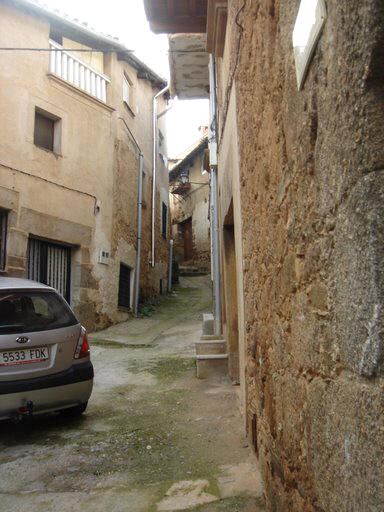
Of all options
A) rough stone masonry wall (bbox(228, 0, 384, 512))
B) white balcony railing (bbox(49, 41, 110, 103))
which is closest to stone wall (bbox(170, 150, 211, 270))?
white balcony railing (bbox(49, 41, 110, 103))

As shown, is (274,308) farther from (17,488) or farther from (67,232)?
(67,232)

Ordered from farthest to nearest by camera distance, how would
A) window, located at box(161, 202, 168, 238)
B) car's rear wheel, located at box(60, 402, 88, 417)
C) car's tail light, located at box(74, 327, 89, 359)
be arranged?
window, located at box(161, 202, 168, 238)
car's rear wheel, located at box(60, 402, 88, 417)
car's tail light, located at box(74, 327, 89, 359)

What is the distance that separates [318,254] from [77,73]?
→ 37.6ft

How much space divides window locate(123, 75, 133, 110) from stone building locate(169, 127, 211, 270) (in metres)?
7.89

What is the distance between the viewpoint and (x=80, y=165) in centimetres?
1143

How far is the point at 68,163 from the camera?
11133 millimetres

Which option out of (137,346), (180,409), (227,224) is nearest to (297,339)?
(180,409)

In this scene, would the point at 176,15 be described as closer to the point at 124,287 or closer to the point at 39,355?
the point at 39,355

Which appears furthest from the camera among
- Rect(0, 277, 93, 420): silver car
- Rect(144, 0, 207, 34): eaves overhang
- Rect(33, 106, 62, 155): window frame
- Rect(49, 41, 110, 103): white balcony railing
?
Rect(49, 41, 110, 103): white balcony railing

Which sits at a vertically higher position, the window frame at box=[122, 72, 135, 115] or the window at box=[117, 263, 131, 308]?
the window frame at box=[122, 72, 135, 115]

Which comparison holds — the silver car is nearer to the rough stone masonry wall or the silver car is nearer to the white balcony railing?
the rough stone masonry wall

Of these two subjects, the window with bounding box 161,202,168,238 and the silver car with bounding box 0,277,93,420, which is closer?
the silver car with bounding box 0,277,93,420

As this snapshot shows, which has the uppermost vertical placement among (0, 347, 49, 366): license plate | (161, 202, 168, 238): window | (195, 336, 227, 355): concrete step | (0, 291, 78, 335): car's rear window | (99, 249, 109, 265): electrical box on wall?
(161, 202, 168, 238): window

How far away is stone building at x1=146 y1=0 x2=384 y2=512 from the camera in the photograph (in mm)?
1181
